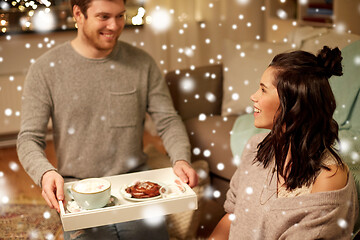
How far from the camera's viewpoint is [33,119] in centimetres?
135

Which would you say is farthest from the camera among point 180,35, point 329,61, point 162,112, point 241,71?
point 180,35

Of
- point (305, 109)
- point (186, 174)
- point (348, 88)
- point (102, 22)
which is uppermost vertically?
point (102, 22)

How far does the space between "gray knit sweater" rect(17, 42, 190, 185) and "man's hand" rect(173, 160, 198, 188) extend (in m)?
0.07

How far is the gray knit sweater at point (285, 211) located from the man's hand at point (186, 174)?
0.19 meters

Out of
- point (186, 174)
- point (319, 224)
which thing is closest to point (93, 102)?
point (186, 174)

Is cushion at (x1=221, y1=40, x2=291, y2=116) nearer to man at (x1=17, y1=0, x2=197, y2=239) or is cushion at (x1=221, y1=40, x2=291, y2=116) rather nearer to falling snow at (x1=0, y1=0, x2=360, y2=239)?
man at (x1=17, y1=0, x2=197, y2=239)

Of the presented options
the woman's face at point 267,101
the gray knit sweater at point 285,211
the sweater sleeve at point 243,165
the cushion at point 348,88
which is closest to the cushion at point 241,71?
the cushion at point 348,88

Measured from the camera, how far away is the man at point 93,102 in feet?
4.47

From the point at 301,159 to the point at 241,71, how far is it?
1.11m

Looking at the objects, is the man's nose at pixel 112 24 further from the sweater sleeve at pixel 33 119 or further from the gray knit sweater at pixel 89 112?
the sweater sleeve at pixel 33 119

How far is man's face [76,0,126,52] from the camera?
1.34 meters

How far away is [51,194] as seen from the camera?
1099mm

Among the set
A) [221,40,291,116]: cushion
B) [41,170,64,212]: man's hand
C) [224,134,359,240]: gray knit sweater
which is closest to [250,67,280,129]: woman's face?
[224,134,359,240]: gray knit sweater

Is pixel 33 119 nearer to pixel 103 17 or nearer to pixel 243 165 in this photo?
pixel 103 17
